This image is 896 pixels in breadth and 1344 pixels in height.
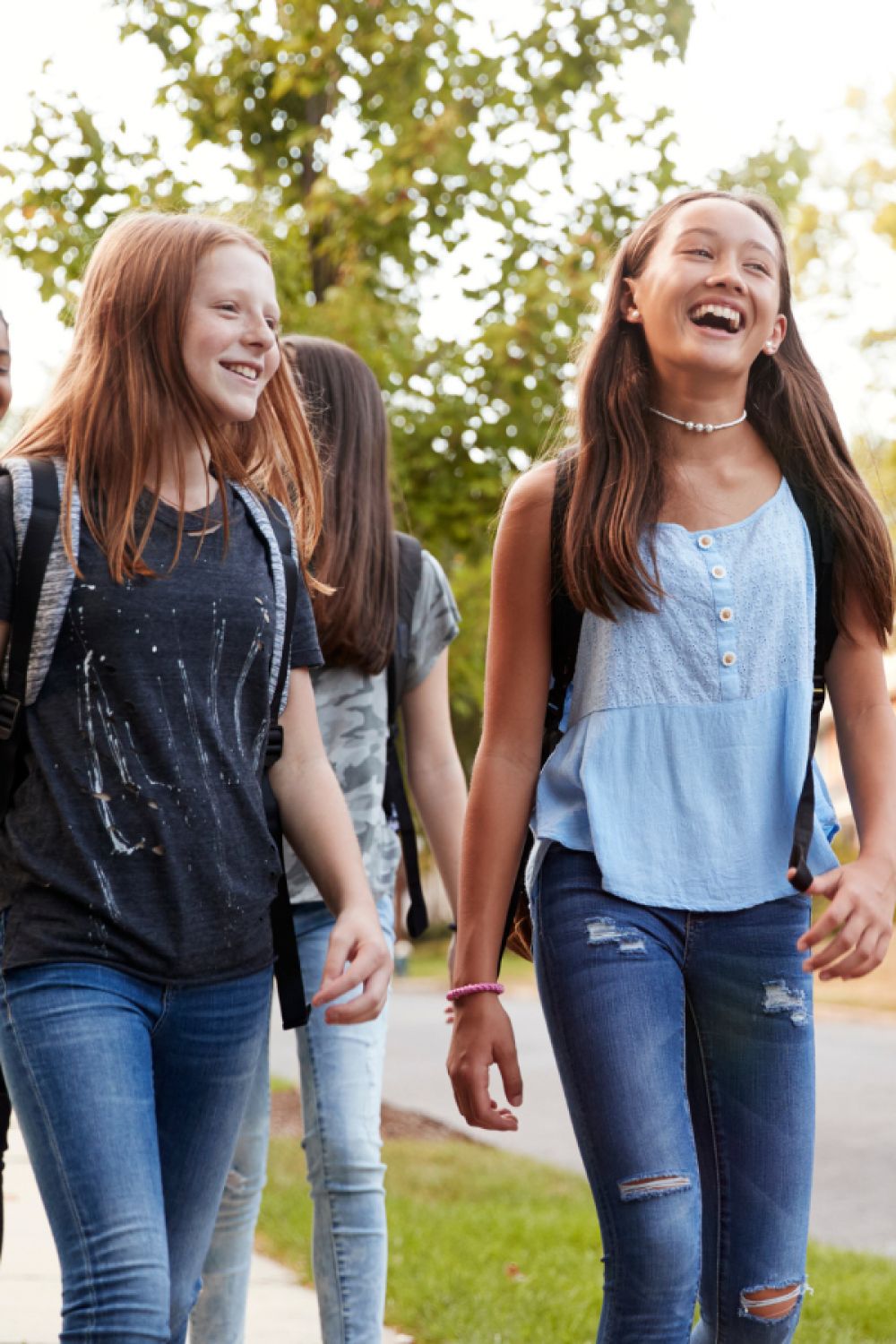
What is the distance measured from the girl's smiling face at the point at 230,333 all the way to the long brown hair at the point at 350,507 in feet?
2.48

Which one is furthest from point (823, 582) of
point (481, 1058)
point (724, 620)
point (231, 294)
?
point (231, 294)

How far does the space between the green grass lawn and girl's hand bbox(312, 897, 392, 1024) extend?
233 cm

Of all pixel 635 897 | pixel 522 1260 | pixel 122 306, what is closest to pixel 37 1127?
pixel 635 897

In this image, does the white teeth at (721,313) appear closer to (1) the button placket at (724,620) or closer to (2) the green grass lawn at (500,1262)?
(1) the button placket at (724,620)

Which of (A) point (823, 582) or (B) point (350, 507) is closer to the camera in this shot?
(A) point (823, 582)

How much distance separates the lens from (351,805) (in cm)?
367

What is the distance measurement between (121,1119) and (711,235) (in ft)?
5.39

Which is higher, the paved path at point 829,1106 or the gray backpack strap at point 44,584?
the gray backpack strap at point 44,584

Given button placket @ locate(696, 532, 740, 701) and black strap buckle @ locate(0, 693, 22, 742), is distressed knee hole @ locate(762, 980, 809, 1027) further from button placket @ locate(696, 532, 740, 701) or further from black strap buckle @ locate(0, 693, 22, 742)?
black strap buckle @ locate(0, 693, 22, 742)

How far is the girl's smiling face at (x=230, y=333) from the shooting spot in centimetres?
271

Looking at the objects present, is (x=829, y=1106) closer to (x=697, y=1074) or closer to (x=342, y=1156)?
(x=342, y=1156)

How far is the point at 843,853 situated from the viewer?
2584 cm

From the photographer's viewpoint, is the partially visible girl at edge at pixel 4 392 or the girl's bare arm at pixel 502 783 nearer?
the girl's bare arm at pixel 502 783

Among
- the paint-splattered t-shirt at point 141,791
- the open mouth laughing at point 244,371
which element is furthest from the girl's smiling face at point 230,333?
the paint-splattered t-shirt at point 141,791
